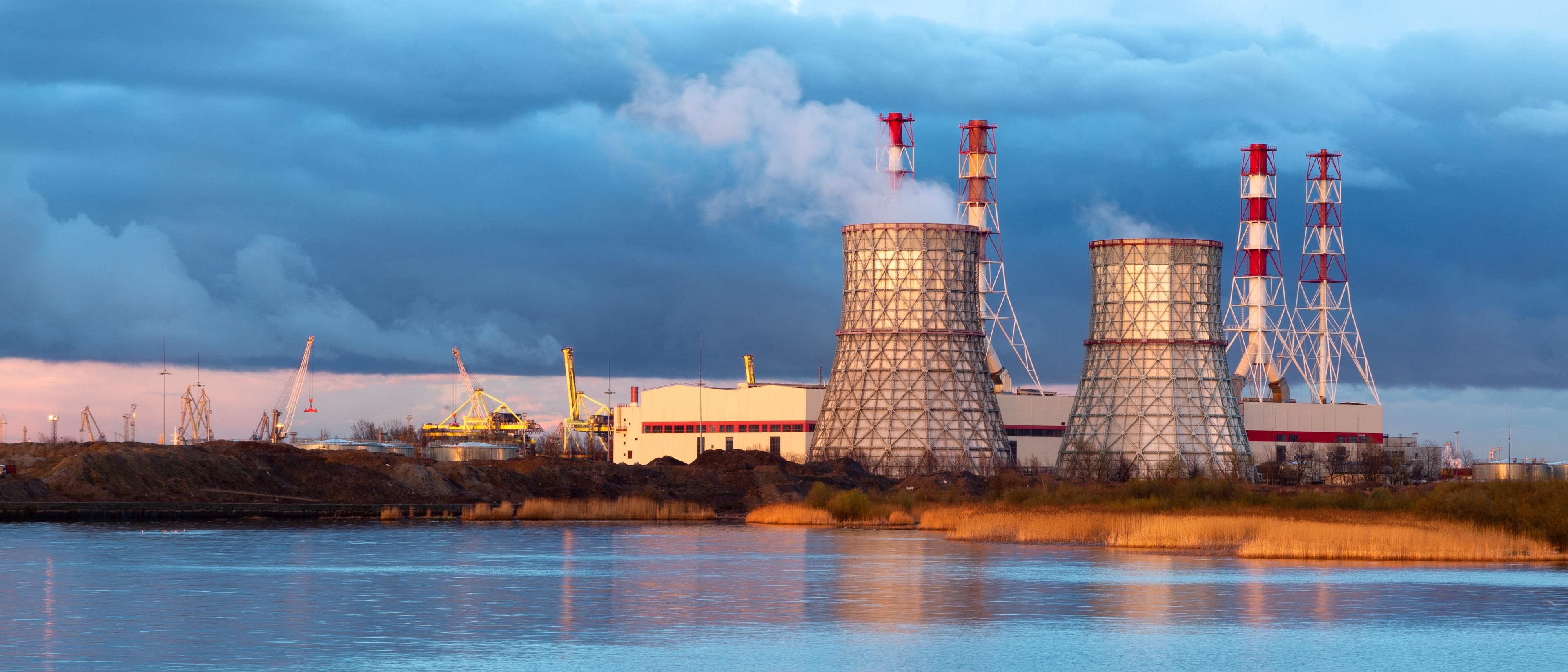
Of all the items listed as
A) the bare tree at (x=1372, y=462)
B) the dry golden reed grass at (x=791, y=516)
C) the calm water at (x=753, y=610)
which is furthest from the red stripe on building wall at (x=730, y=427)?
the calm water at (x=753, y=610)

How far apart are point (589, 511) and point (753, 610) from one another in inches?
1926

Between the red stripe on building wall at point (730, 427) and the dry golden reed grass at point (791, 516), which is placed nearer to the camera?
the dry golden reed grass at point (791, 516)

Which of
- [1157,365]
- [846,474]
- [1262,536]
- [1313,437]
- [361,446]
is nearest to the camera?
[1262,536]

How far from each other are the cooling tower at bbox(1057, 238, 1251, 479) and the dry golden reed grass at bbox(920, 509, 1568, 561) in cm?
4736

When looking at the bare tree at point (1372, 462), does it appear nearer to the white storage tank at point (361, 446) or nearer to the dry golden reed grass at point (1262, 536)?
the dry golden reed grass at point (1262, 536)

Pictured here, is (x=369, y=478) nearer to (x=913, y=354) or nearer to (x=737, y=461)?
(x=737, y=461)

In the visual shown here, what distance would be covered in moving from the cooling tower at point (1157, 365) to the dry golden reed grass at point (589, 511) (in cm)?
3404

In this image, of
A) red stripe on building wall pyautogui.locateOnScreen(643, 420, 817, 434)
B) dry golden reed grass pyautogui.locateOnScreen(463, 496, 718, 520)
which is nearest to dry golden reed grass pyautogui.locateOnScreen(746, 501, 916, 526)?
dry golden reed grass pyautogui.locateOnScreen(463, 496, 718, 520)

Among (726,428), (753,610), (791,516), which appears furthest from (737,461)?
(753,610)

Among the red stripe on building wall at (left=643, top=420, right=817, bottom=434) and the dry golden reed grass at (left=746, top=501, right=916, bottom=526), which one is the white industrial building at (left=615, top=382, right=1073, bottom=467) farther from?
the dry golden reed grass at (left=746, top=501, right=916, bottom=526)

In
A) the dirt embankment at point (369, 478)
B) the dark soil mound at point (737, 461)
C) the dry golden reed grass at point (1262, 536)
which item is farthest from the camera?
the dark soil mound at point (737, 461)

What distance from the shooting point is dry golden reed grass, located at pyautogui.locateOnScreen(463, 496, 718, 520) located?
261ft

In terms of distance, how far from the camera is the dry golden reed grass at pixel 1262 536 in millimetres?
49375

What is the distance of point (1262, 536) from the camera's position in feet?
174
